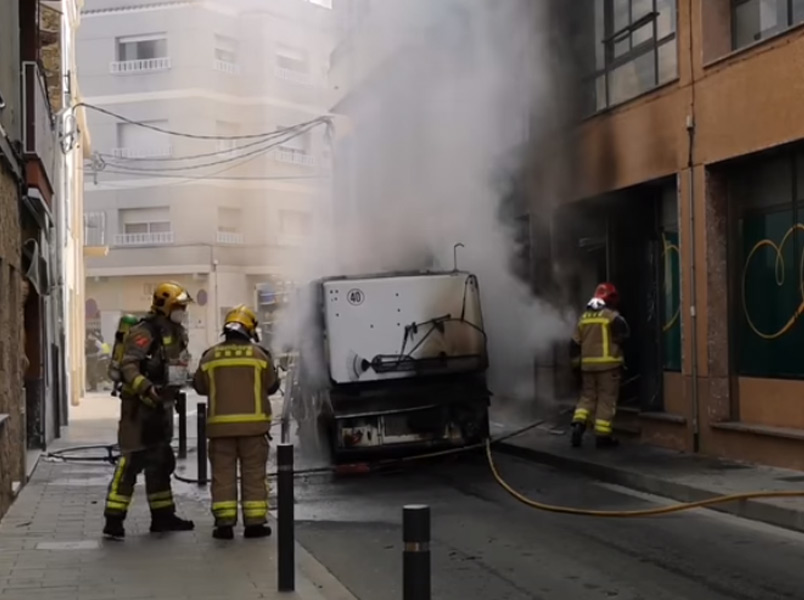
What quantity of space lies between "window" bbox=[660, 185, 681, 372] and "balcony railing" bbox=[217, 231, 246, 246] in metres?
22.5

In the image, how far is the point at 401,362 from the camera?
38.1 ft

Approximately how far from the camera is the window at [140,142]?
124 feet

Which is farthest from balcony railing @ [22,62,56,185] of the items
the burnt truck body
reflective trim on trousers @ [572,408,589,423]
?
reflective trim on trousers @ [572,408,589,423]

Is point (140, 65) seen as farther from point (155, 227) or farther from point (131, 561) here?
point (131, 561)

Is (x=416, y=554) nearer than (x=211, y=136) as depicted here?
Yes

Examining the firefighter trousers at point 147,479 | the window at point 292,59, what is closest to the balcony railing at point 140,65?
the window at point 292,59

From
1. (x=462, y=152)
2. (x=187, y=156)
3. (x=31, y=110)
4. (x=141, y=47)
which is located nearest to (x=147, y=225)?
(x=187, y=156)

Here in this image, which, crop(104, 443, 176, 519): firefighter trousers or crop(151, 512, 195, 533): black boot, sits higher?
crop(104, 443, 176, 519): firefighter trousers

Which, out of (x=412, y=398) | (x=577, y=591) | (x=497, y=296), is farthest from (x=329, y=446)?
(x=577, y=591)

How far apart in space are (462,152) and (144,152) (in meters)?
25.7

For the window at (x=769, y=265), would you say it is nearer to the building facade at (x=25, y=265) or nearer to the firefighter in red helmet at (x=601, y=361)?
the firefighter in red helmet at (x=601, y=361)

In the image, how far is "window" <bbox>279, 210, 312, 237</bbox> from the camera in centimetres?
2101

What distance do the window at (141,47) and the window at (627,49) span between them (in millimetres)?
21036

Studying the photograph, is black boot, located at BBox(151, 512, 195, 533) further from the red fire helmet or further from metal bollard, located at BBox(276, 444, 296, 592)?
the red fire helmet
